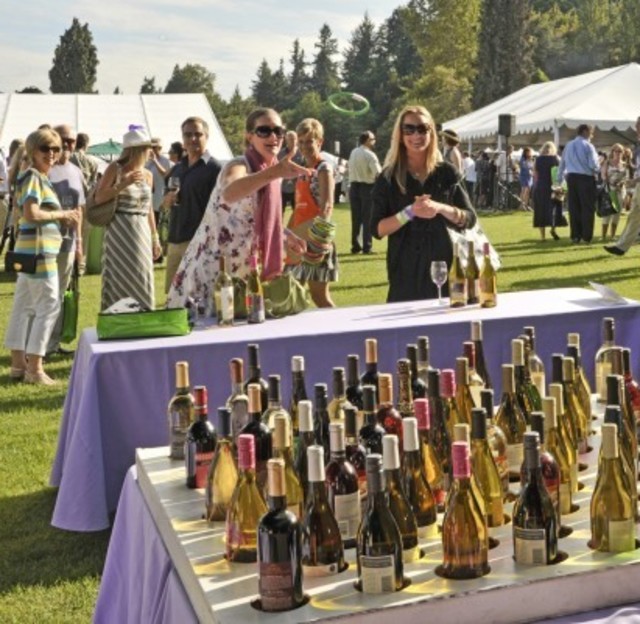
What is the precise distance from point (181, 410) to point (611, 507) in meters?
1.34

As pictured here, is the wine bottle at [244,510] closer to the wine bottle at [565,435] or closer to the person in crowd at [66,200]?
the wine bottle at [565,435]

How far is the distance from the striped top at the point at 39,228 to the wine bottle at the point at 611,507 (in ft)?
15.0

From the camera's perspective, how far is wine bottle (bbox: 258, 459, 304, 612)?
178 centimetres

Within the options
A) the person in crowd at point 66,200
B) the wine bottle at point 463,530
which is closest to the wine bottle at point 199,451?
the wine bottle at point 463,530

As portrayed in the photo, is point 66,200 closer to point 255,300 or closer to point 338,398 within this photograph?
point 255,300

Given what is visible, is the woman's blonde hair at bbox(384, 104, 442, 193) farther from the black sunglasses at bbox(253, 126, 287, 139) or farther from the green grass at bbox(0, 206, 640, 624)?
the green grass at bbox(0, 206, 640, 624)

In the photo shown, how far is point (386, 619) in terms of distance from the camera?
1745 millimetres

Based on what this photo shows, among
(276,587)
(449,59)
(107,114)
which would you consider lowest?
(276,587)

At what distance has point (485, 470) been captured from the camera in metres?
2.21

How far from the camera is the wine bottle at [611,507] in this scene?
6.36 feet

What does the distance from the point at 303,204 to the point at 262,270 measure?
2.68 meters

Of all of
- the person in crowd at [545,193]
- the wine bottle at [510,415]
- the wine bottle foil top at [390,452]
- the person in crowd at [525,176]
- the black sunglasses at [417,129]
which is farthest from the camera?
the person in crowd at [525,176]

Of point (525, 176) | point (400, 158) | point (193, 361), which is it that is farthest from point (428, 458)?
point (525, 176)

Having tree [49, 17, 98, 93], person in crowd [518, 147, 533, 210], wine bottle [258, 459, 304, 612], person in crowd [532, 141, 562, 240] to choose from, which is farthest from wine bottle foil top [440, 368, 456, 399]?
tree [49, 17, 98, 93]
